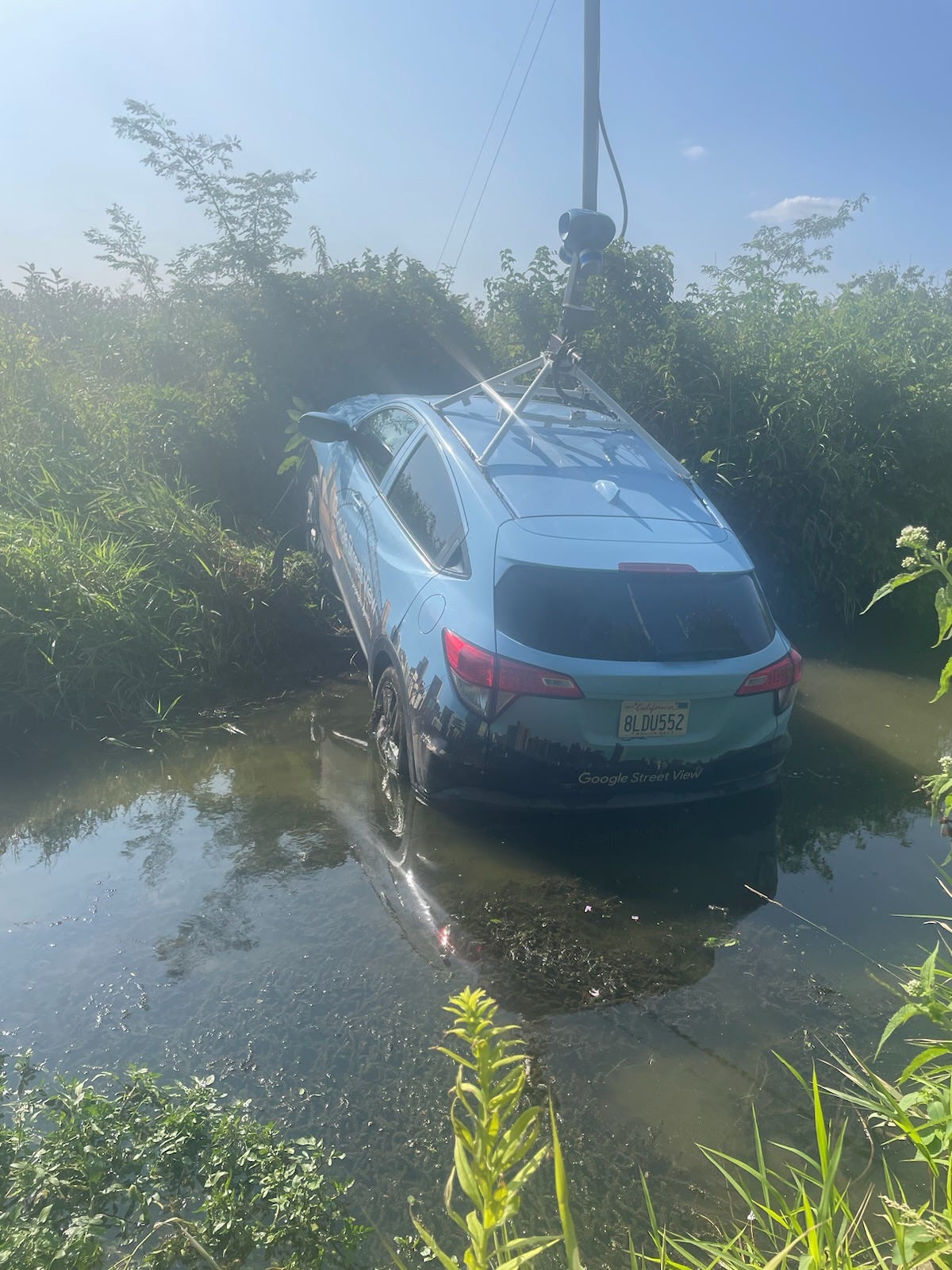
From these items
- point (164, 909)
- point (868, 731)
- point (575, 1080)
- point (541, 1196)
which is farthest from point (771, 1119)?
point (868, 731)

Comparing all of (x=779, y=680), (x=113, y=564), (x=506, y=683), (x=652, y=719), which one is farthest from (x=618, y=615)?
(x=113, y=564)

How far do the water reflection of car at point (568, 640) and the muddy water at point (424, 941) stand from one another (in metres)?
0.35

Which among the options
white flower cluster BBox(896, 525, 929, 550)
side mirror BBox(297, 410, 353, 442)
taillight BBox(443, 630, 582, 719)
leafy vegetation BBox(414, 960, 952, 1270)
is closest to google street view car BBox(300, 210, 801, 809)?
taillight BBox(443, 630, 582, 719)

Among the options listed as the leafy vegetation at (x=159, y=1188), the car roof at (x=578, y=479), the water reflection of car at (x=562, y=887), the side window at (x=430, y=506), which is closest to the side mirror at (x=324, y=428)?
the car roof at (x=578, y=479)

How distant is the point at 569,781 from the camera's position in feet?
12.4

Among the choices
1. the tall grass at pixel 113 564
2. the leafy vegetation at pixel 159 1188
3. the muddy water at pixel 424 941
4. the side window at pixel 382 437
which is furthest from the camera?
the side window at pixel 382 437

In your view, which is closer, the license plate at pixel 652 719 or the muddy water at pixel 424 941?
the muddy water at pixel 424 941

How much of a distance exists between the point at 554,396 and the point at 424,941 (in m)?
3.51

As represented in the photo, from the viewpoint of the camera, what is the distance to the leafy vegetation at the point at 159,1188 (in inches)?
78.8

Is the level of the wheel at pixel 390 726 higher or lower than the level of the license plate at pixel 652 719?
lower

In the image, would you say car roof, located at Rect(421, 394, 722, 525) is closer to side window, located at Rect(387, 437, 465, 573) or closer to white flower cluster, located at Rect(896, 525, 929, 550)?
side window, located at Rect(387, 437, 465, 573)

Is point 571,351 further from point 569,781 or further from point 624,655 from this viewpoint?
point 569,781

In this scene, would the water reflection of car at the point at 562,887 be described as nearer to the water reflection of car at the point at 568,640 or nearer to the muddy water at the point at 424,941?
the muddy water at the point at 424,941

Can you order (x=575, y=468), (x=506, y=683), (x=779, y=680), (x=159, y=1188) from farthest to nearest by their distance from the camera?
(x=575, y=468), (x=779, y=680), (x=506, y=683), (x=159, y=1188)
